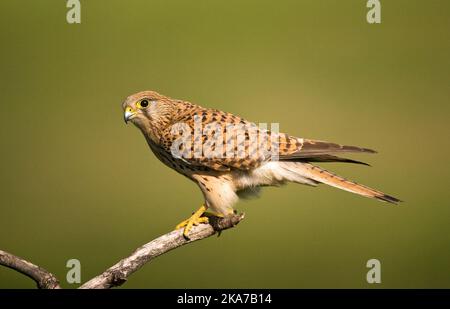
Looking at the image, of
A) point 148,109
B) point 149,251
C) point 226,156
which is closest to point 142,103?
point 148,109

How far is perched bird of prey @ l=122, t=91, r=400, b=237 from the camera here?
4.45 metres

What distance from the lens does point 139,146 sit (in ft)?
34.5

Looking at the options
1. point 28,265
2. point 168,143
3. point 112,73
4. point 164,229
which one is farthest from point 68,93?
point 28,265

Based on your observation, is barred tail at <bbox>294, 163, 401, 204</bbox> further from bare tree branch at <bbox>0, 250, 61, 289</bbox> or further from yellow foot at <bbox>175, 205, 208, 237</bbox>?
bare tree branch at <bbox>0, 250, 61, 289</bbox>

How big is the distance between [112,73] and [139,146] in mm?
2296

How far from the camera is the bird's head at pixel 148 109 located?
181 inches

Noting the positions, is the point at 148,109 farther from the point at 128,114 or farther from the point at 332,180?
the point at 332,180

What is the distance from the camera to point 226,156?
14.7 feet

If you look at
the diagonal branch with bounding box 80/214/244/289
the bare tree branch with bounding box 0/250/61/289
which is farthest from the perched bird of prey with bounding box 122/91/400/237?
the bare tree branch with bounding box 0/250/61/289

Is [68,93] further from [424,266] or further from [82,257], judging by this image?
[424,266]

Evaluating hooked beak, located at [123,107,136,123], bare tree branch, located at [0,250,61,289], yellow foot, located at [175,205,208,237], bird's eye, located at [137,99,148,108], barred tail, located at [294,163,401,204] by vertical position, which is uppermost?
bird's eye, located at [137,99,148,108]

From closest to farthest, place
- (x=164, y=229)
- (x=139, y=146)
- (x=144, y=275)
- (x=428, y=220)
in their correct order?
1. (x=144, y=275)
2. (x=164, y=229)
3. (x=428, y=220)
4. (x=139, y=146)

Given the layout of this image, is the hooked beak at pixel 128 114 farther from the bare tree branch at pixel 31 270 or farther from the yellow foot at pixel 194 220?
the bare tree branch at pixel 31 270

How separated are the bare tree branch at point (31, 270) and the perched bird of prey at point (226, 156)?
4.25 feet
